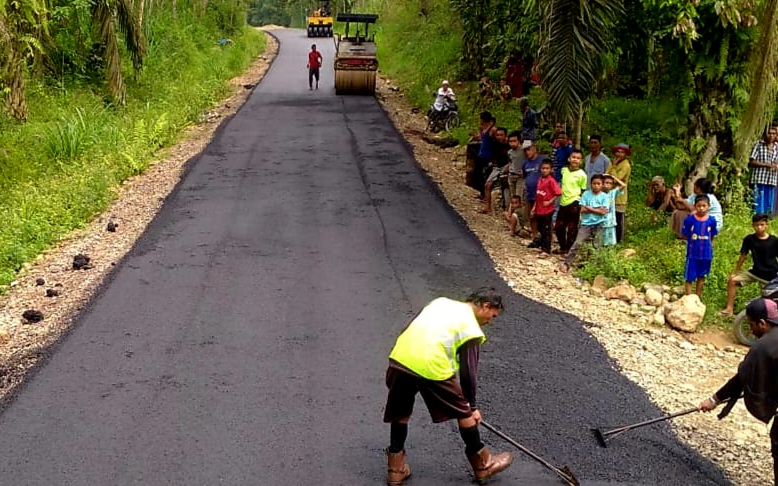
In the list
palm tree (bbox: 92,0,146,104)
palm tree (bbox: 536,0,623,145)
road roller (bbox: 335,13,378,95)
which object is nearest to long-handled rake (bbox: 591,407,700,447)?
palm tree (bbox: 536,0,623,145)

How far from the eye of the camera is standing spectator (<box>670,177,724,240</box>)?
9172 mm

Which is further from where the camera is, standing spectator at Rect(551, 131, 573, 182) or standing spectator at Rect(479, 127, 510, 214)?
standing spectator at Rect(479, 127, 510, 214)

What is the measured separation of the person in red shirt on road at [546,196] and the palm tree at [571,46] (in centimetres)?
86

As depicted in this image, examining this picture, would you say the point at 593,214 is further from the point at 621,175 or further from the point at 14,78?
the point at 14,78

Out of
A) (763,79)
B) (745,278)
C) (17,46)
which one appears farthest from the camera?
(17,46)

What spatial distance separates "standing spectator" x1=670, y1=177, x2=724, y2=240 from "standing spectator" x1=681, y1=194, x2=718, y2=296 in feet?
0.46

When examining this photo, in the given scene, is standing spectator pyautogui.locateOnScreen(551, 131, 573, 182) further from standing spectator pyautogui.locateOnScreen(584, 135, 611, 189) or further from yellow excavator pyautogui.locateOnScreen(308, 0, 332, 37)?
yellow excavator pyautogui.locateOnScreen(308, 0, 332, 37)

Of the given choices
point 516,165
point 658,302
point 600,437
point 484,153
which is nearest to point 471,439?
point 600,437

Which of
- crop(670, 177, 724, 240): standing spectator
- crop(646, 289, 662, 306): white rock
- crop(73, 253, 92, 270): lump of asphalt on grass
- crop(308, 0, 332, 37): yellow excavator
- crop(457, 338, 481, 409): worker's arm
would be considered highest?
crop(308, 0, 332, 37): yellow excavator

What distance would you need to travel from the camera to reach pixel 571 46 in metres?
10.3

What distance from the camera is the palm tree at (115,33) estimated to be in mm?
18172

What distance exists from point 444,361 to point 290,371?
236cm

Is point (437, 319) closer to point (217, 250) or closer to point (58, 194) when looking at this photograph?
point (217, 250)

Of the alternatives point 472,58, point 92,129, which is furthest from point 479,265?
point 472,58
